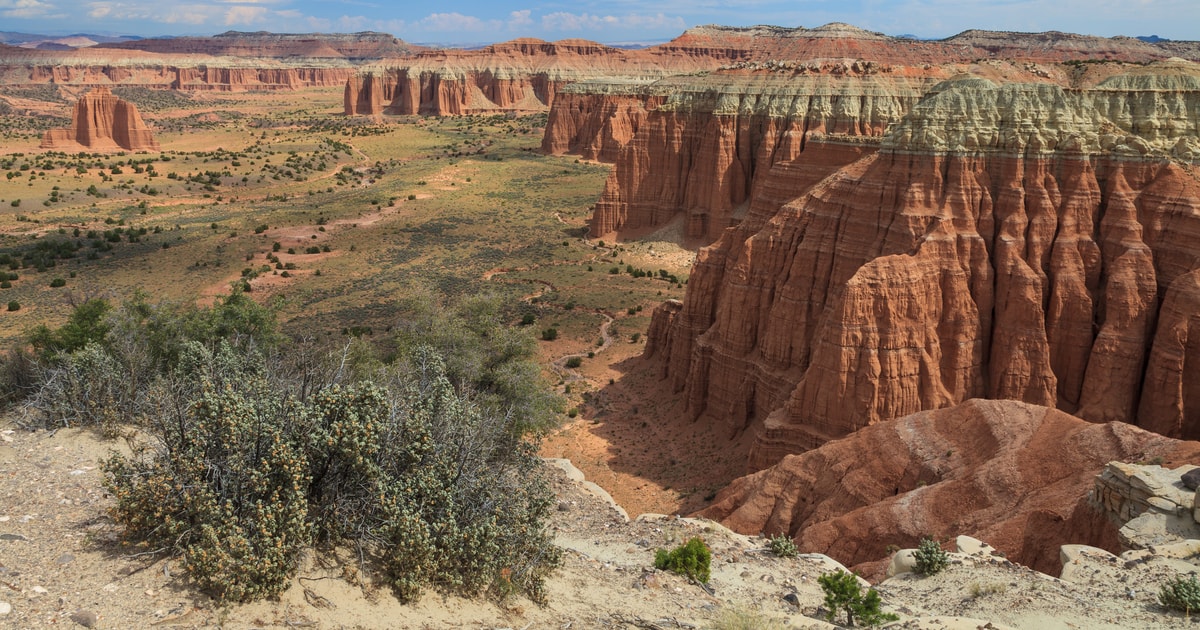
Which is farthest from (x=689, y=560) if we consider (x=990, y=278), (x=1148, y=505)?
(x=990, y=278)

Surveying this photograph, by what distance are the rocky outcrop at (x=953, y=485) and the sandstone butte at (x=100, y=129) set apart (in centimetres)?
11924

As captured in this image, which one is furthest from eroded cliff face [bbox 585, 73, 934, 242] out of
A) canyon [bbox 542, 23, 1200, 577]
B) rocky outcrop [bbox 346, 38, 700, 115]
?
rocky outcrop [bbox 346, 38, 700, 115]

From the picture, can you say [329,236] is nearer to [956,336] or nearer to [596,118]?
[596,118]

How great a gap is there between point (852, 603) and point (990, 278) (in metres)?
14.6

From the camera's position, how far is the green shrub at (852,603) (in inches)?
488

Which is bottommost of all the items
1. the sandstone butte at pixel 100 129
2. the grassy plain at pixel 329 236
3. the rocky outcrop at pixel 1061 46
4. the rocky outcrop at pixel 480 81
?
the grassy plain at pixel 329 236

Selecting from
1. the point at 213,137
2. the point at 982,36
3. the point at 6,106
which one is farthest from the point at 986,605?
the point at 6,106

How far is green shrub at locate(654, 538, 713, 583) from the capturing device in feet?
47.5

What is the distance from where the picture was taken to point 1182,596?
39.6ft

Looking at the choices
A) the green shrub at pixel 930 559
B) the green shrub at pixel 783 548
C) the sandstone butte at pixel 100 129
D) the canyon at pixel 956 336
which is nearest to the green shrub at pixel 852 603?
the green shrub at pixel 930 559

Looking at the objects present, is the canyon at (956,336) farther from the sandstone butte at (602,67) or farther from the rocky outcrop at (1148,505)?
the sandstone butte at (602,67)

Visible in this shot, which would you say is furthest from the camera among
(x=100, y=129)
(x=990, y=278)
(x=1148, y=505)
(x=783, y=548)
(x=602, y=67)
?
(x=602, y=67)

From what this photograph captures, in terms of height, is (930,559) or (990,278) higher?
(990,278)

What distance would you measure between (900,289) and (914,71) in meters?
54.0
